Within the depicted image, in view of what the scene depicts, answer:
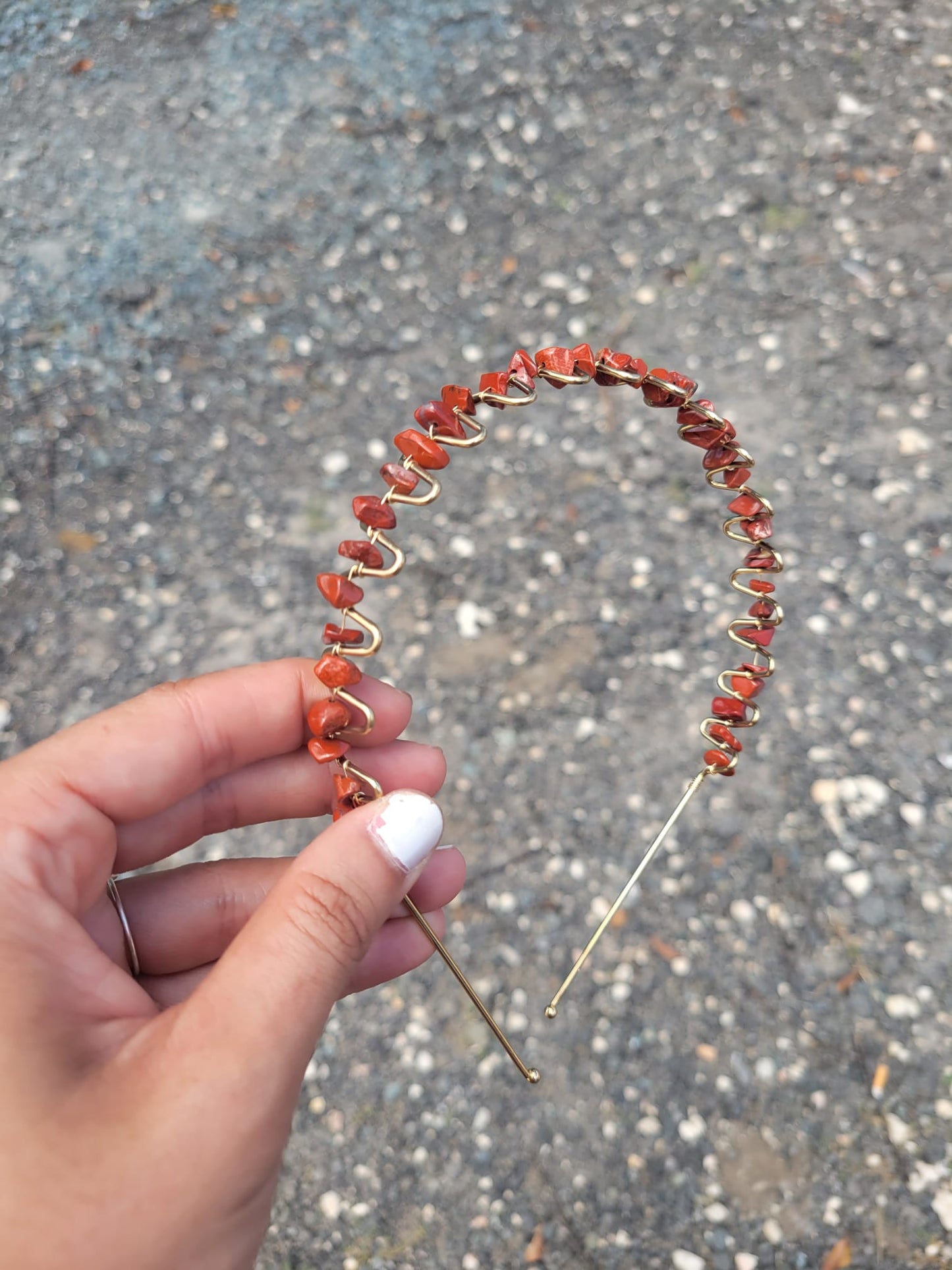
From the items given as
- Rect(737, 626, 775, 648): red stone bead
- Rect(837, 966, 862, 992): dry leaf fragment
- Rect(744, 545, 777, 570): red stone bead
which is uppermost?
Rect(744, 545, 777, 570): red stone bead

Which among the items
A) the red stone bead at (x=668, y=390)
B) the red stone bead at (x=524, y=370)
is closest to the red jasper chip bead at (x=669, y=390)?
the red stone bead at (x=668, y=390)

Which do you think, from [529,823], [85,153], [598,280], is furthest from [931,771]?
[85,153]

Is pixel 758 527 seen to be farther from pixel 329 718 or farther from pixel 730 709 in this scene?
pixel 329 718

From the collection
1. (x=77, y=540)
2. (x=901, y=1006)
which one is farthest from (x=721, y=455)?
(x=77, y=540)

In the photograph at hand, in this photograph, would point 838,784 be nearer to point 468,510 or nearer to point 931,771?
point 931,771

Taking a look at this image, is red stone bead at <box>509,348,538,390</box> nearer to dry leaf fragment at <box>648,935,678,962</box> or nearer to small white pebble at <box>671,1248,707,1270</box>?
dry leaf fragment at <box>648,935,678,962</box>

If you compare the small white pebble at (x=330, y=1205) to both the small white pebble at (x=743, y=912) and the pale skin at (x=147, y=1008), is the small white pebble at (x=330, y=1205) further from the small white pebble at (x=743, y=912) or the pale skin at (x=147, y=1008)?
the small white pebble at (x=743, y=912)

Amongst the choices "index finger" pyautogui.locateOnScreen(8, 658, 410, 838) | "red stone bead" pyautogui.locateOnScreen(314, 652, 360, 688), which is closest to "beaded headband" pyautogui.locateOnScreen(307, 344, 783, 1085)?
"red stone bead" pyautogui.locateOnScreen(314, 652, 360, 688)

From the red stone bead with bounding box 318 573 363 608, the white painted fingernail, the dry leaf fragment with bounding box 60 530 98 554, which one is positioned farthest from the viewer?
the dry leaf fragment with bounding box 60 530 98 554
